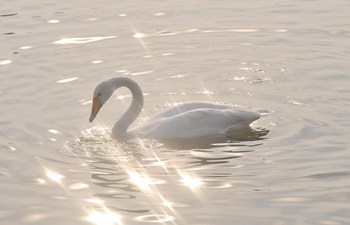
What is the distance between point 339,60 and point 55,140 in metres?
5.58

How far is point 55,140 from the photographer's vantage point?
45.2ft

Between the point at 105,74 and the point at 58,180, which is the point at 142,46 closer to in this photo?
the point at 105,74

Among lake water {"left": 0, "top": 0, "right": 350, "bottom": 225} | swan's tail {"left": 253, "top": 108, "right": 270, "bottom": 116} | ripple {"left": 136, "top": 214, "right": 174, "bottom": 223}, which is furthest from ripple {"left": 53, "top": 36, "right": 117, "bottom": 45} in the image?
ripple {"left": 136, "top": 214, "right": 174, "bottom": 223}

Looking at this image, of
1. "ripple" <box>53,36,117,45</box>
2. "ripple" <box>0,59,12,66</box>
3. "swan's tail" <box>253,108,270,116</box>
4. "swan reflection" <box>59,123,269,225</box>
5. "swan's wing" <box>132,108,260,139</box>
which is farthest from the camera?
"ripple" <box>53,36,117,45</box>

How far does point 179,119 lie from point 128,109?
1.02 meters

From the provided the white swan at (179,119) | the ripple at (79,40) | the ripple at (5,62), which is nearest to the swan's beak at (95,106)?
the white swan at (179,119)

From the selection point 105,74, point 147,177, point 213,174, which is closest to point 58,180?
point 147,177

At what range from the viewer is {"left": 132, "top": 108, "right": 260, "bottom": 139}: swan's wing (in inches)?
552

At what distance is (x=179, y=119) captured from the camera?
555 inches

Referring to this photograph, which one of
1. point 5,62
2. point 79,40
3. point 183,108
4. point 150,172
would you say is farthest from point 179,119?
point 79,40

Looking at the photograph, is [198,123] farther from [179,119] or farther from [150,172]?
[150,172]

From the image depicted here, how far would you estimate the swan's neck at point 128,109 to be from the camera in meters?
14.3

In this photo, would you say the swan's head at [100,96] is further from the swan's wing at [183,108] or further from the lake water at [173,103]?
the swan's wing at [183,108]

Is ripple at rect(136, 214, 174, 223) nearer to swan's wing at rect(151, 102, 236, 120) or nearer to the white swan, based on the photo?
the white swan
